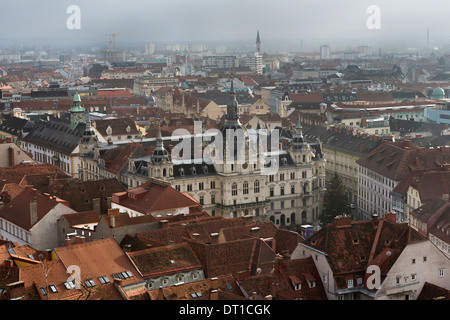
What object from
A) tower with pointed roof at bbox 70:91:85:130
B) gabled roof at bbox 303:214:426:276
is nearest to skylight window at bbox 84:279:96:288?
gabled roof at bbox 303:214:426:276

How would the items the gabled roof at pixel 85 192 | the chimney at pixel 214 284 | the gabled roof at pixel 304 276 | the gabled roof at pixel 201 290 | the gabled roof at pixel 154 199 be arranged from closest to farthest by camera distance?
the gabled roof at pixel 201 290 < the chimney at pixel 214 284 < the gabled roof at pixel 304 276 < the gabled roof at pixel 154 199 < the gabled roof at pixel 85 192

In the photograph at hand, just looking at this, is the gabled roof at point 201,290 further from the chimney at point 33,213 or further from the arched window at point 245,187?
the arched window at point 245,187

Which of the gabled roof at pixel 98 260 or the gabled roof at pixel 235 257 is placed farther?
the gabled roof at pixel 235 257

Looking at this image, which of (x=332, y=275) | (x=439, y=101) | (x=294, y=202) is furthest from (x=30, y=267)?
(x=439, y=101)

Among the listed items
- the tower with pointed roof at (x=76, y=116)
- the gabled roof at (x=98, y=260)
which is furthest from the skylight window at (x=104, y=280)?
the tower with pointed roof at (x=76, y=116)

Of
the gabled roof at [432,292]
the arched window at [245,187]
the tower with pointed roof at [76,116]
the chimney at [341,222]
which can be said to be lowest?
the arched window at [245,187]

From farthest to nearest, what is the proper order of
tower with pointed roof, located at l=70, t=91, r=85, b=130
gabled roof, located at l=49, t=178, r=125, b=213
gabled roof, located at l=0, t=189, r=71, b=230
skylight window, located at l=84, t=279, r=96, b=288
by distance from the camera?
tower with pointed roof, located at l=70, t=91, r=85, b=130 → gabled roof, located at l=49, t=178, r=125, b=213 → gabled roof, located at l=0, t=189, r=71, b=230 → skylight window, located at l=84, t=279, r=96, b=288

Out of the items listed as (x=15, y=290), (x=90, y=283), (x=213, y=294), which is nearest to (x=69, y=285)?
(x=90, y=283)

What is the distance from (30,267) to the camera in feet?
91.1

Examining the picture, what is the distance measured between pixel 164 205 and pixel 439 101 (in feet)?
236

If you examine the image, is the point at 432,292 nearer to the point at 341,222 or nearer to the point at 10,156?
Answer: the point at 341,222

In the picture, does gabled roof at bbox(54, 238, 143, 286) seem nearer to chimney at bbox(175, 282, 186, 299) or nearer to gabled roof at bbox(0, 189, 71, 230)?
chimney at bbox(175, 282, 186, 299)

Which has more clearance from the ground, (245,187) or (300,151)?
(300,151)
